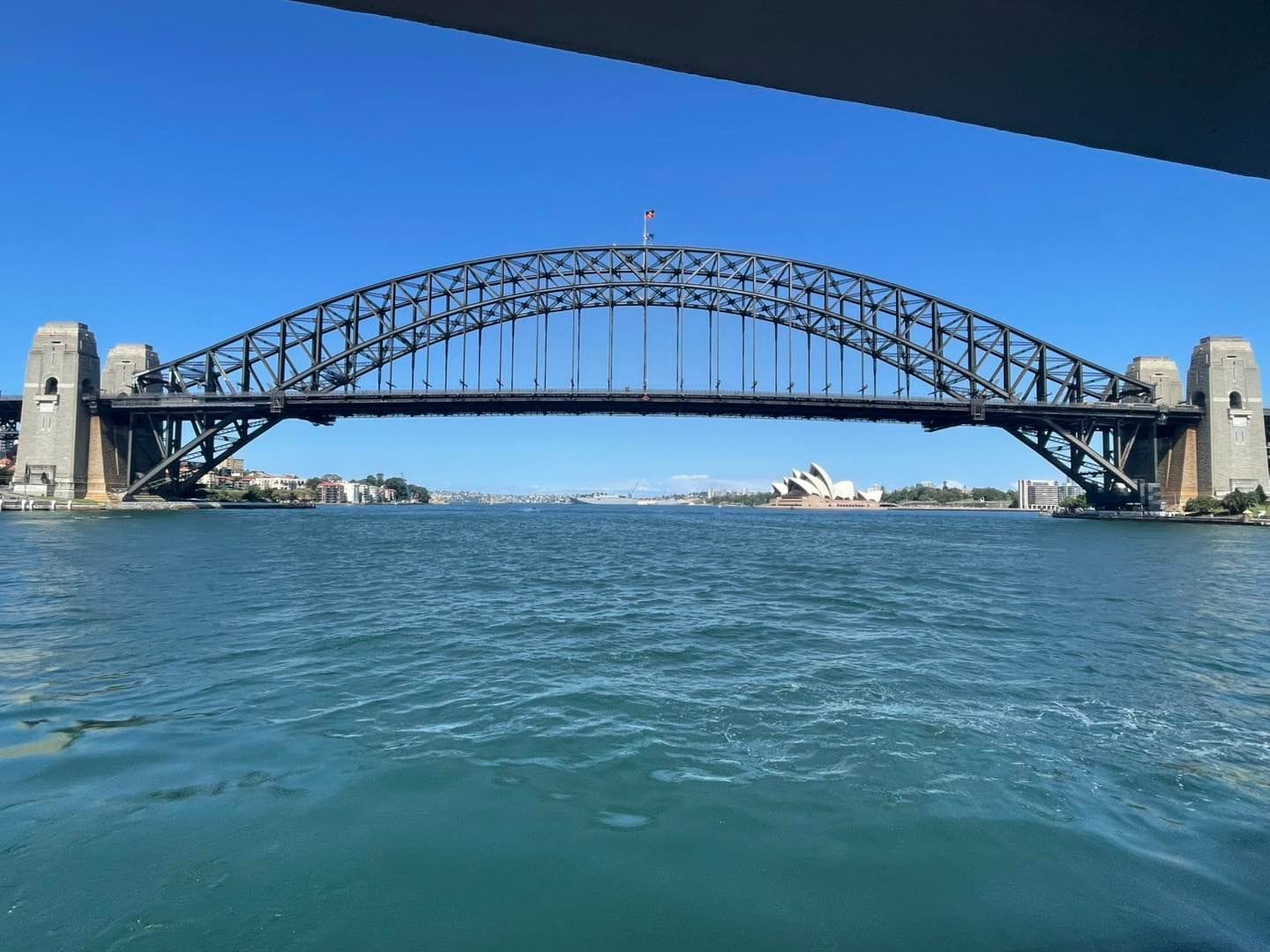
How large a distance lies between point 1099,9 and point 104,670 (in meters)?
10.3

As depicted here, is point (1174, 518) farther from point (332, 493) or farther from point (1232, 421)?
point (332, 493)

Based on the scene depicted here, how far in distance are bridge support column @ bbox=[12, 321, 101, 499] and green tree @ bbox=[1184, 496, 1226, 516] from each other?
275 feet

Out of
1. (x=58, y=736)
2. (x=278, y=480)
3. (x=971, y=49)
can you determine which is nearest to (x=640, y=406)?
(x=58, y=736)

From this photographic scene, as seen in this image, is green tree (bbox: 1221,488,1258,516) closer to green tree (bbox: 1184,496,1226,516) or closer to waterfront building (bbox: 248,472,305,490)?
green tree (bbox: 1184,496,1226,516)

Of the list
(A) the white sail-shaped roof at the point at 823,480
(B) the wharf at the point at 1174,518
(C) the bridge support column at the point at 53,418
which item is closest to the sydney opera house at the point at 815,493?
(A) the white sail-shaped roof at the point at 823,480

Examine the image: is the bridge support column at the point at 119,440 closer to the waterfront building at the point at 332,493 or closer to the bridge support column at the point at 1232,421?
the bridge support column at the point at 1232,421

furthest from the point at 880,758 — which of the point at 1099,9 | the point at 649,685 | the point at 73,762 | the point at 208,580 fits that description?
the point at 208,580

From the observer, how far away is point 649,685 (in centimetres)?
801

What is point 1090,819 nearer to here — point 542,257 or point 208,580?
point 208,580

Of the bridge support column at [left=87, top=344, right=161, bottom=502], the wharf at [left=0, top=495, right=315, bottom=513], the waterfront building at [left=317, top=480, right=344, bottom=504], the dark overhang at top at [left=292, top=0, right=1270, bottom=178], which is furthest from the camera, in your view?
the waterfront building at [left=317, top=480, right=344, bottom=504]

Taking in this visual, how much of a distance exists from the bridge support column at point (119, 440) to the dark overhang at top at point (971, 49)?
220 ft

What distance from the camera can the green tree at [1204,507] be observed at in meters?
52.2

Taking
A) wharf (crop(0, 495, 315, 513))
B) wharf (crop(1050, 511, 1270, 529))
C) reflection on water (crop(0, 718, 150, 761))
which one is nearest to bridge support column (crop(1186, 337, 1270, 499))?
wharf (crop(1050, 511, 1270, 529))

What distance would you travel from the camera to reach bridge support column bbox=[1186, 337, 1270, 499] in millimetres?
54531
